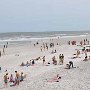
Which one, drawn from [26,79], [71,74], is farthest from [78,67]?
[26,79]

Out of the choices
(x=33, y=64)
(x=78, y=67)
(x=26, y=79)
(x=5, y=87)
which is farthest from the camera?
(x=33, y=64)

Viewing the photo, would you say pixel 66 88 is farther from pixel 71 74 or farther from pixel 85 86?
pixel 71 74

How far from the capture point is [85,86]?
1905 centimetres

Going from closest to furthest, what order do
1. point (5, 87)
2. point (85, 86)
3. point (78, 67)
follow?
point (85, 86), point (5, 87), point (78, 67)

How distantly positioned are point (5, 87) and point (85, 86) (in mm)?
6165

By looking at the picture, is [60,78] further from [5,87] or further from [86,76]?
[5,87]

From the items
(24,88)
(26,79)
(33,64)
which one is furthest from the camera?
(33,64)

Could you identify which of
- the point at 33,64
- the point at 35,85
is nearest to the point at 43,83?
the point at 35,85

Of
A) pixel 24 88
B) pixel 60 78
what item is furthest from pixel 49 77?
pixel 24 88

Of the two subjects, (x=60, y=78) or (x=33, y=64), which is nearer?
(x=60, y=78)

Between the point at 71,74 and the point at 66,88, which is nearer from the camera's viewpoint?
the point at 66,88

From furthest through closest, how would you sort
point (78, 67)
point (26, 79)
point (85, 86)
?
point (78, 67) → point (26, 79) → point (85, 86)

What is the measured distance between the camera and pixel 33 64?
3253cm

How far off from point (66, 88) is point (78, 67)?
21.8 ft
